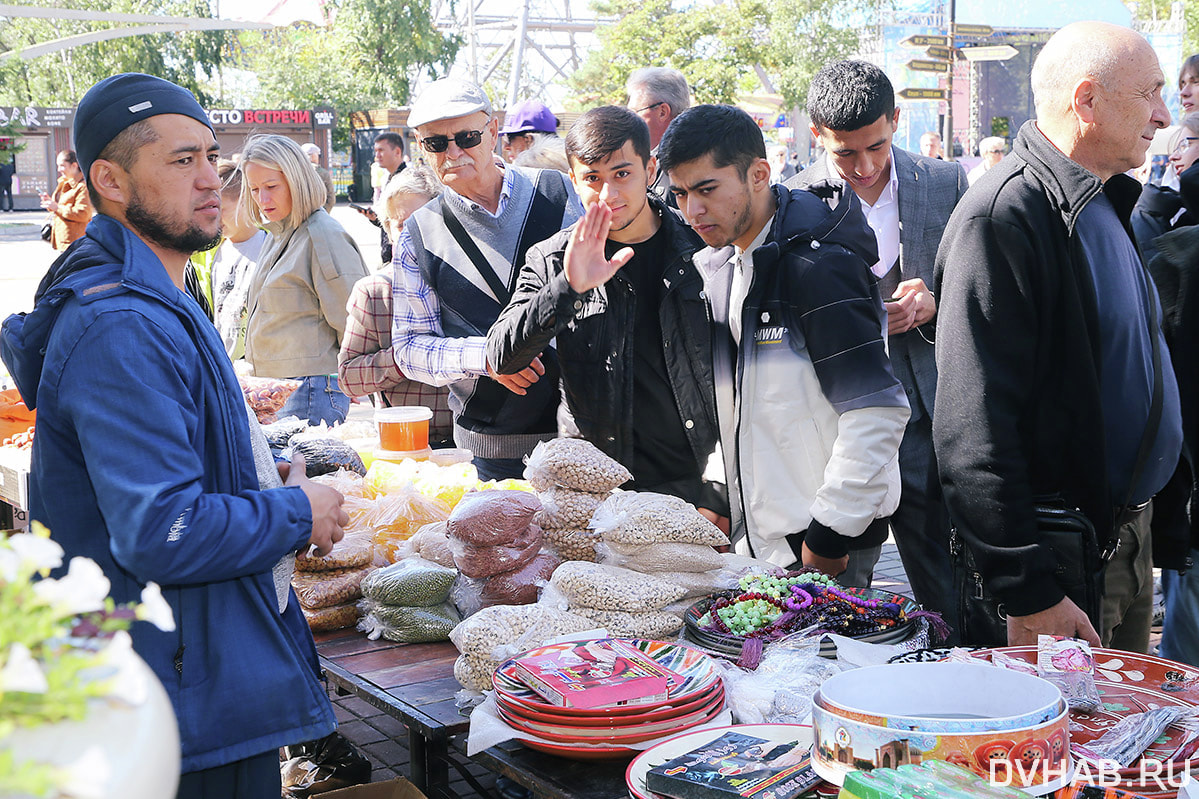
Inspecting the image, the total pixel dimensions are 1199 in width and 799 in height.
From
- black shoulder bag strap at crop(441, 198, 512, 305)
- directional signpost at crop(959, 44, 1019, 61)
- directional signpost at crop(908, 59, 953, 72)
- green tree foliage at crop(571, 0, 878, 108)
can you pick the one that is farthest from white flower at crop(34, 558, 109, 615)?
green tree foliage at crop(571, 0, 878, 108)

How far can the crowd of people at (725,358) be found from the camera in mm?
2010

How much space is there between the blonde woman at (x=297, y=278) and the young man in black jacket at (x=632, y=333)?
2.23 m

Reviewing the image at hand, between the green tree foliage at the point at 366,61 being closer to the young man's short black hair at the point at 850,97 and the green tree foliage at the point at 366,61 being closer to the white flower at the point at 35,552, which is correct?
the young man's short black hair at the point at 850,97

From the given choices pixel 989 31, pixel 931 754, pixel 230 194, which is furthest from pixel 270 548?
pixel 989 31

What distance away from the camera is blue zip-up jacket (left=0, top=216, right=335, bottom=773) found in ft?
6.23

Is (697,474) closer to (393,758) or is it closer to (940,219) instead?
(940,219)

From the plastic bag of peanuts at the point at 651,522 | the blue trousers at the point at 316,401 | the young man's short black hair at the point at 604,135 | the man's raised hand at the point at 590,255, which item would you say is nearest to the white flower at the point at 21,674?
the plastic bag of peanuts at the point at 651,522

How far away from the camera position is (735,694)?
2.05 metres

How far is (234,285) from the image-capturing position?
19.6 feet

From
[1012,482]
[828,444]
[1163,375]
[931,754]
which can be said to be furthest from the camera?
[828,444]

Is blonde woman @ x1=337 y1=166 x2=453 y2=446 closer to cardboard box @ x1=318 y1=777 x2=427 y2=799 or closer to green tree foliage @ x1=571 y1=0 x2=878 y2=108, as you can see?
cardboard box @ x1=318 y1=777 x2=427 y2=799

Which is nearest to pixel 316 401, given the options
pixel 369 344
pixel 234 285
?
pixel 369 344

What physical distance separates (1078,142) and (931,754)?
63.4 inches

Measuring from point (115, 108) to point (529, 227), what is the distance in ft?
6.36
